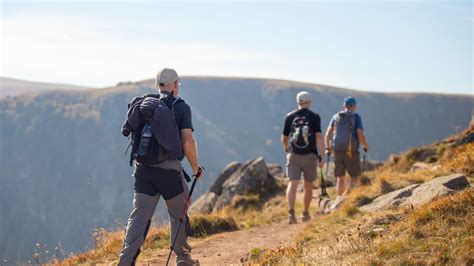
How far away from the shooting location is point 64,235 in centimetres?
10962

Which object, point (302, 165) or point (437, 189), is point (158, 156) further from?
point (302, 165)

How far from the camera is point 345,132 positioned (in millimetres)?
11375

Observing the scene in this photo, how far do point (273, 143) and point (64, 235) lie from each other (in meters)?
77.2

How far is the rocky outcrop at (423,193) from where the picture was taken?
7586 millimetres

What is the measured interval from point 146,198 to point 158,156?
0.48 metres

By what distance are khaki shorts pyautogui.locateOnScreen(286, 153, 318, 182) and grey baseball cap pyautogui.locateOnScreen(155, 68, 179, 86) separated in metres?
4.52

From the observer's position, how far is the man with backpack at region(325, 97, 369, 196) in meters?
11.4

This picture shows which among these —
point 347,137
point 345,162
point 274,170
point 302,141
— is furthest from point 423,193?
point 274,170

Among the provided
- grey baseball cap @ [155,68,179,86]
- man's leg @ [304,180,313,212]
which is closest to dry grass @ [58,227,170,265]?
man's leg @ [304,180,313,212]

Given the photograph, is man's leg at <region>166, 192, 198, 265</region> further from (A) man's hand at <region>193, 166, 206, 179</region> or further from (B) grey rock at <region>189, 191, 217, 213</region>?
(B) grey rock at <region>189, 191, 217, 213</region>

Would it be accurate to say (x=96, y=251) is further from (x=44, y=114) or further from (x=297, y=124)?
(x=44, y=114)

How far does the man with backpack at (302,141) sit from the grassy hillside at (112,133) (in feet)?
350

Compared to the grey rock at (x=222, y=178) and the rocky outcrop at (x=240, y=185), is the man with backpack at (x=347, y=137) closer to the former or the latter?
the rocky outcrop at (x=240, y=185)

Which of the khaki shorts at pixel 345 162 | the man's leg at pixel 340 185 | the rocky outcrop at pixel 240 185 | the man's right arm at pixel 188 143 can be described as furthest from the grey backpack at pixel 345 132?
the man's right arm at pixel 188 143
